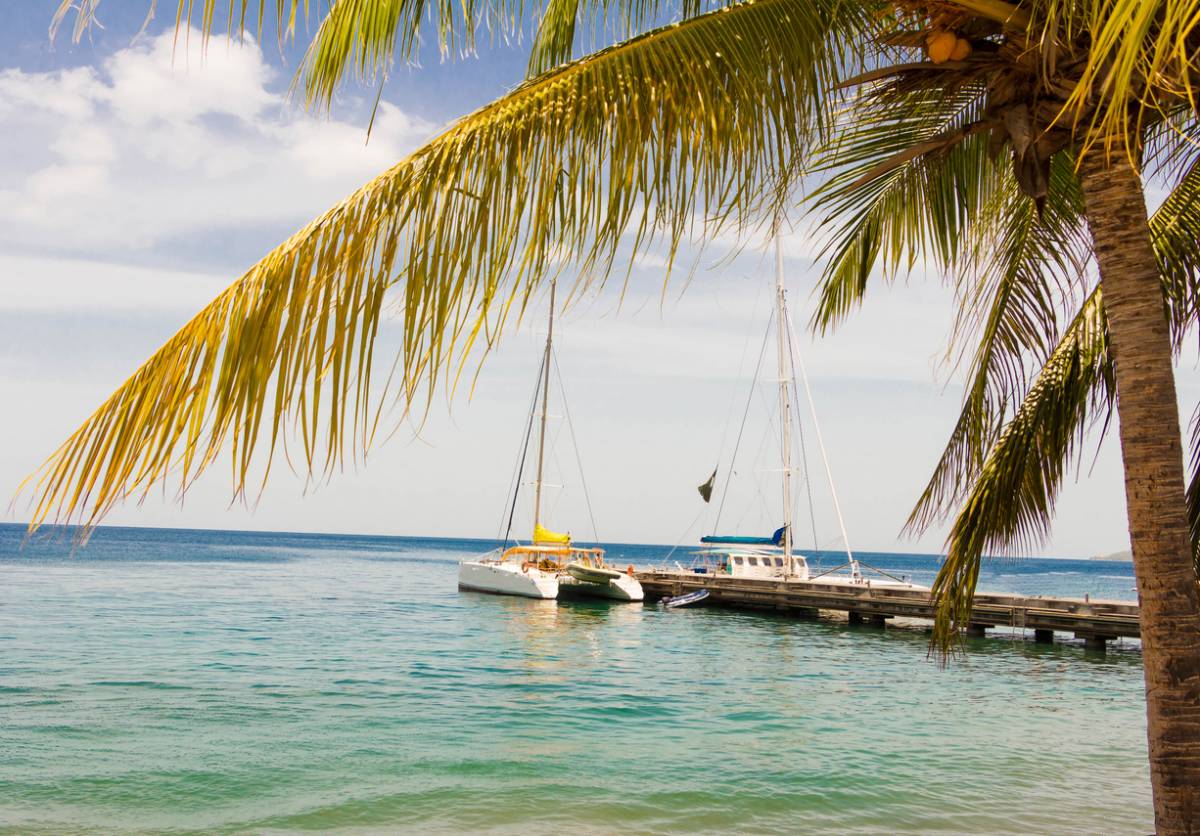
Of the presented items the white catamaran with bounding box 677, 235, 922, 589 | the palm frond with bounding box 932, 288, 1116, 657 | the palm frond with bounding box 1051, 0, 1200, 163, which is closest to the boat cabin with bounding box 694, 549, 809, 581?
the white catamaran with bounding box 677, 235, 922, 589

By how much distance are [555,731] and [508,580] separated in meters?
25.7

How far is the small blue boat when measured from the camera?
3597 cm

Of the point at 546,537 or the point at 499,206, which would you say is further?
the point at 546,537

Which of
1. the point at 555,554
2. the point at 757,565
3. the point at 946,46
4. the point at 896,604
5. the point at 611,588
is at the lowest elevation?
the point at 611,588

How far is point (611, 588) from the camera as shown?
37719 millimetres

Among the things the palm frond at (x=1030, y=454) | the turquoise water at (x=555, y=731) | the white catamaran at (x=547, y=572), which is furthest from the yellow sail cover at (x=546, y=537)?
the palm frond at (x=1030, y=454)

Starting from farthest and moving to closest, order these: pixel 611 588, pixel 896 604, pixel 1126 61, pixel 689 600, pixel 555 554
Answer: pixel 555 554 → pixel 611 588 → pixel 689 600 → pixel 896 604 → pixel 1126 61

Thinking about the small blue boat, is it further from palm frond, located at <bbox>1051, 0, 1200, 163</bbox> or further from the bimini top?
palm frond, located at <bbox>1051, 0, 1200, 163</bbox>

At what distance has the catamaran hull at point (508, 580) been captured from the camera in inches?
1470

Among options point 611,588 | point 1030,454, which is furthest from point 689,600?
point 1030,454

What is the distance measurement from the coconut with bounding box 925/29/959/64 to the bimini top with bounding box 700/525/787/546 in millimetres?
34535

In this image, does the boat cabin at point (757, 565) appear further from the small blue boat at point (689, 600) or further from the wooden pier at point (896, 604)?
the small blue boat at point (689, 600)

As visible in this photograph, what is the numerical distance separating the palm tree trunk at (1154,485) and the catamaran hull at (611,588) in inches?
1351

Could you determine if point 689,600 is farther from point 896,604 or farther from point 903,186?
point 903,186
